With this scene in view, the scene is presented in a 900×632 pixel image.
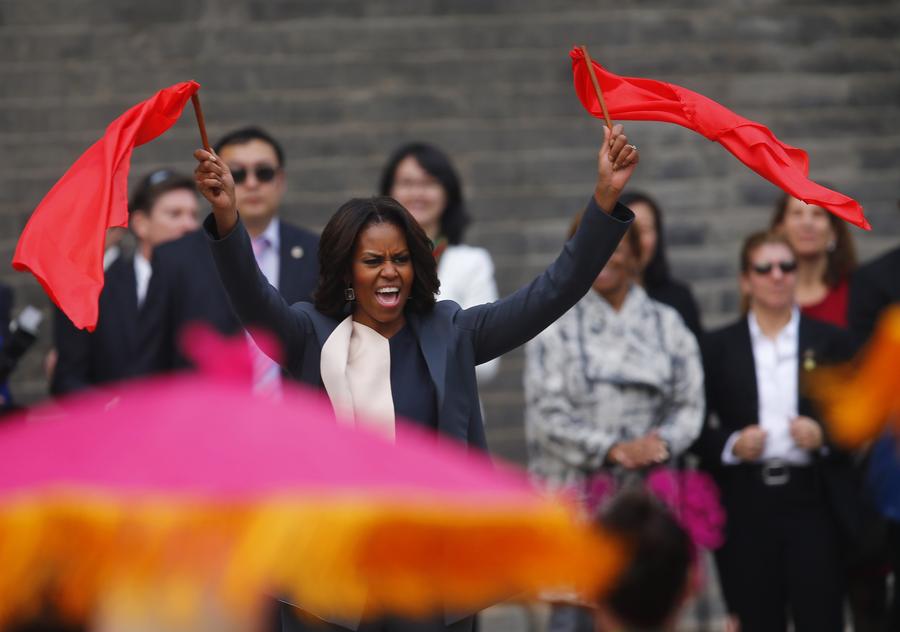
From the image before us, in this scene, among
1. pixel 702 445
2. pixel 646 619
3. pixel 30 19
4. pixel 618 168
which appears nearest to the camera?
pixel 646 619

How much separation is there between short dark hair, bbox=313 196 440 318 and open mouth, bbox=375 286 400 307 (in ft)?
0.25

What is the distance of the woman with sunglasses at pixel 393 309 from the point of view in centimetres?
398

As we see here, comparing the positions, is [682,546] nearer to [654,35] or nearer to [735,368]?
[735,368]

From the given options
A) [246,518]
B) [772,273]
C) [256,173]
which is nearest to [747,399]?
[772,273]

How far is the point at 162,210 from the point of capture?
22.5 ft

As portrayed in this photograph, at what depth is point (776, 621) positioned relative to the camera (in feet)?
20.1

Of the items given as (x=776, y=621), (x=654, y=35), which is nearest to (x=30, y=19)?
(x=654, y=35)

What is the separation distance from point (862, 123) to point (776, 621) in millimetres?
4027

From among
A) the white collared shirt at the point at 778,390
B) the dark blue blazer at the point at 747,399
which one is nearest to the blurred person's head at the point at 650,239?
the dark blue blazer at the point at 747,399

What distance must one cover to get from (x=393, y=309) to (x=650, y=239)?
2.82m

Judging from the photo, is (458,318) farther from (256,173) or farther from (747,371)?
(747,371)

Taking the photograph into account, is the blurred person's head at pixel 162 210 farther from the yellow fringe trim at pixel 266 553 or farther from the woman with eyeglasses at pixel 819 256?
the yellow fringe trim at pixel 266 553

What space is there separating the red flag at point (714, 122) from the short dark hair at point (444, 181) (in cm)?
170

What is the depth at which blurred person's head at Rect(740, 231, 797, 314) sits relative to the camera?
6.32 metres
